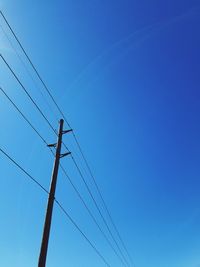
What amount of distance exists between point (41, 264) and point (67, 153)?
5195mm

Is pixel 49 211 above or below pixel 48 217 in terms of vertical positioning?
above

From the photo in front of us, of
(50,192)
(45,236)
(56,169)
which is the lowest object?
(45,236)

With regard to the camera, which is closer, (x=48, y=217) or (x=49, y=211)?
(x=48, y=217)

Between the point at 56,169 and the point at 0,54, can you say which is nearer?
the point at 0,54

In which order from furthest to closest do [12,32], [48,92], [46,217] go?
[48,92], [46,217], [12,32]

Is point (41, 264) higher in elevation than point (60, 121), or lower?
lower

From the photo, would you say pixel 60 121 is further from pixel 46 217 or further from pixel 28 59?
pixel 46 217

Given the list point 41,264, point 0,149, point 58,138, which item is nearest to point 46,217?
point 41,264

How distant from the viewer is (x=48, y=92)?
14.8 metres

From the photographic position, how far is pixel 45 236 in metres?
11.7

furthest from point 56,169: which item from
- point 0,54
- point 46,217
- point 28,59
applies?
point 0,54

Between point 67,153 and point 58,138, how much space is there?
→ 92cm

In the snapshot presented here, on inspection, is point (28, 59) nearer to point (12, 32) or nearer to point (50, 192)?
point (12, 32)

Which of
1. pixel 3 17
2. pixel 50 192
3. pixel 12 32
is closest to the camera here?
pixel 3 17
